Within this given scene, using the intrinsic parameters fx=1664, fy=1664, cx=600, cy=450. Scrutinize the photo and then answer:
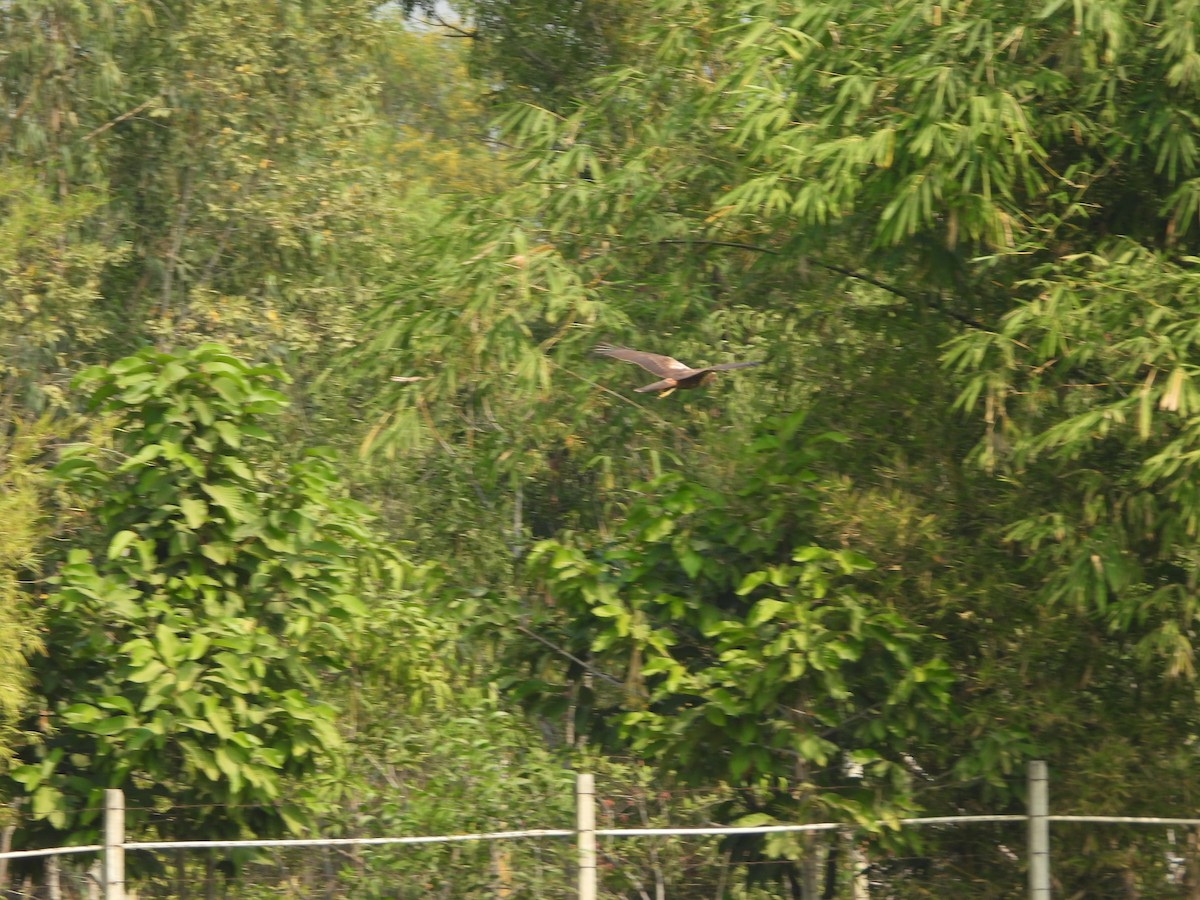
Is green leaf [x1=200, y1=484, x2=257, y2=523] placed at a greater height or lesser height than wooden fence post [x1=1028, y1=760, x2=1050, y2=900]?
greater

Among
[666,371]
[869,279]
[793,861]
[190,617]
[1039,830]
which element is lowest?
[793,861]

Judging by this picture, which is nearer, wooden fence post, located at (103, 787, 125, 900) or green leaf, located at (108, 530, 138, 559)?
wooden fence post, located at (103, 787, 125, 900)

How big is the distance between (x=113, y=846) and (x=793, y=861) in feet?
7.60

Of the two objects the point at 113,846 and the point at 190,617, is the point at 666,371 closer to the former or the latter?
the point at 190,617

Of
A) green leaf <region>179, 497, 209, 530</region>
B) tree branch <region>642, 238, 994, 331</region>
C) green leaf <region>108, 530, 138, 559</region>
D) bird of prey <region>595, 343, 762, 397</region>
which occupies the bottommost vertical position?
green leaf <region>108, 530, 138, 559</region>

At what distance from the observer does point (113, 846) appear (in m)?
5.18

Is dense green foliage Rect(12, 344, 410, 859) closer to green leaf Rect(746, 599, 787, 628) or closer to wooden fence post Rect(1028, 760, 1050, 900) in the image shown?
green leaf Rect(746, 599, 787, 628)

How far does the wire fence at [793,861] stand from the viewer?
554cm

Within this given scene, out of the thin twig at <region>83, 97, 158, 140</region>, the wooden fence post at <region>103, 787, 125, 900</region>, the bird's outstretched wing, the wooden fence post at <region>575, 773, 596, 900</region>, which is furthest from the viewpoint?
the thin twig at <region>83, 97, 158, 140</region>

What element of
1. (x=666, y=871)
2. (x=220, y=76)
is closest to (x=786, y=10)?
(x=666, y=871)

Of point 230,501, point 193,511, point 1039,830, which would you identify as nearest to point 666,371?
point 230,501

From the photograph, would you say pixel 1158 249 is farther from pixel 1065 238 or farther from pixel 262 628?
pixel 262 628

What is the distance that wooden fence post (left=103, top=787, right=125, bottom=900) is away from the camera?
17.0 feet

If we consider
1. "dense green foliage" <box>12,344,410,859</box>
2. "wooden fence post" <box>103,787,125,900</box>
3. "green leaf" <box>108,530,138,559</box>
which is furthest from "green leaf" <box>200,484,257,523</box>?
"wooden fence post" <box>103,787,125,900</box>
